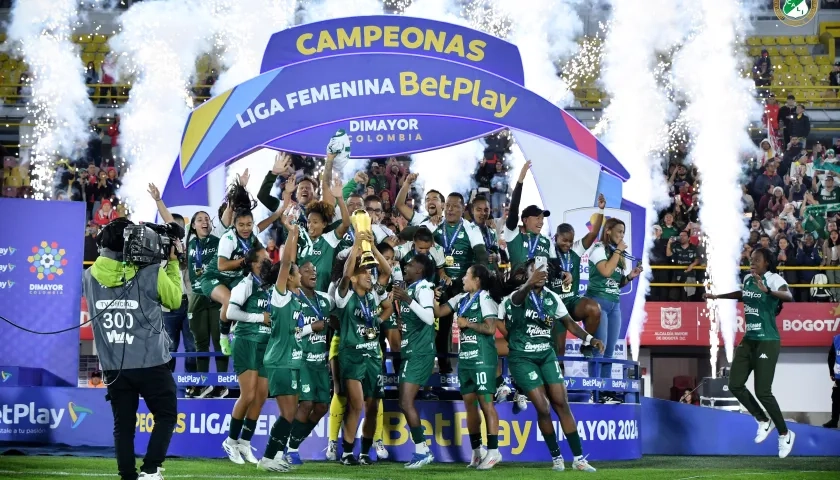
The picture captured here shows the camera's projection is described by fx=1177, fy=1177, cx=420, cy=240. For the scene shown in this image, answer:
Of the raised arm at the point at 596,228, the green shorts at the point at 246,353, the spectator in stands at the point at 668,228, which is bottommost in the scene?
the green shorts at the point at 246,353

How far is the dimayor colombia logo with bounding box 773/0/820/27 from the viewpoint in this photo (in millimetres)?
28156

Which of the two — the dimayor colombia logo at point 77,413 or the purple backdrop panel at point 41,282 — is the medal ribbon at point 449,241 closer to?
the dimayor colombia logo at point 77,413

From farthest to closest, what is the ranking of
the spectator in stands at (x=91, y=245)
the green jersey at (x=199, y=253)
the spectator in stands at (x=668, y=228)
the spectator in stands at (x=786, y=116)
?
1. the spectator in stands at (x=786, y=116)
2. the spectator in stands at (x=668, y=228)
3. the spectator in stands at (x=91, y=245)
4. the green jersey at (x=199, y=253)

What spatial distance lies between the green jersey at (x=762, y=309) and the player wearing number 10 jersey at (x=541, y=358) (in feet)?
10.3

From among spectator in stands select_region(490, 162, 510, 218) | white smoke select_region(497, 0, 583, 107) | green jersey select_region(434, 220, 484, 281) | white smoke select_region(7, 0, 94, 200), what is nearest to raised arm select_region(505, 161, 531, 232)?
green jersey select_region(434, 220, 484, 281)

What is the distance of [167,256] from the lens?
8.23 metres

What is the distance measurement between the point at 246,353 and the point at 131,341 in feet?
9.16

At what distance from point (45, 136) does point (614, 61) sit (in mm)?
12896

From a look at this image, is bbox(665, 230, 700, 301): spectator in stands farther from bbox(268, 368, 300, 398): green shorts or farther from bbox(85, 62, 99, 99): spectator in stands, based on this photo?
bbox(85, 62, 99, 99): spectator in stands

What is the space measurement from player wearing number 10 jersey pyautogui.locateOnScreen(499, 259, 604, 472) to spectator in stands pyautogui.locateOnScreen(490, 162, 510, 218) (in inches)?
466

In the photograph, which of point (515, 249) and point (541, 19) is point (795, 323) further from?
point (541, 19)

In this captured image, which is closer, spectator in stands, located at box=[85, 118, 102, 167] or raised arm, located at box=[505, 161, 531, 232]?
raised arm, located at box=[505, 161, 531, 232]

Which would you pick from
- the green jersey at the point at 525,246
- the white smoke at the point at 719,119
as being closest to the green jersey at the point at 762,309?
the green jersey at the point at 525,246

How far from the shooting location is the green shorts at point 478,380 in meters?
10.7
